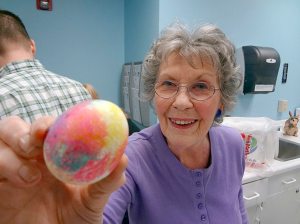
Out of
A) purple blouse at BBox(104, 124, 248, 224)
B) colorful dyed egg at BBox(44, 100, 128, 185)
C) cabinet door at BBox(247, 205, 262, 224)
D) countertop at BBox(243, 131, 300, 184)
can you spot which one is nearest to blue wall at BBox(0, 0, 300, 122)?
countertop at BBox(243, 131, 300, 184)

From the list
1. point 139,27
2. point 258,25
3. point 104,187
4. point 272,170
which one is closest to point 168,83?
point 104,187

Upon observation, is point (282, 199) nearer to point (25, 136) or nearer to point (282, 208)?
point (282, 208)

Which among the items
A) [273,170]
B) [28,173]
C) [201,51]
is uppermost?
[201,51]

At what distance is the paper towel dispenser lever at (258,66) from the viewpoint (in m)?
1.87

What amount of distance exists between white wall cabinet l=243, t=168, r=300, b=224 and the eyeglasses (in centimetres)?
82

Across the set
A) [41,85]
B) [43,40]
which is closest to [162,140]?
[41,85]

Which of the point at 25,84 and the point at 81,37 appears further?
the point at 81,37

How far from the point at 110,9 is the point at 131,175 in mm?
1717

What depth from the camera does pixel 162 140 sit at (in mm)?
831

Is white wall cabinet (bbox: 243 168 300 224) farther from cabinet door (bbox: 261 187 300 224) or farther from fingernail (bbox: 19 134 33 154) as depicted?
fingernail (bbox: 19 134 33 154)

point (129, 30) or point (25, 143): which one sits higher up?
point (129, 30)

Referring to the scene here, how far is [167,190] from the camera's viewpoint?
2.56ft

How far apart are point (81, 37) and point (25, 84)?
1.05 meters

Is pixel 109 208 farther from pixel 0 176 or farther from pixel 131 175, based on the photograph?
pixel 0 176
